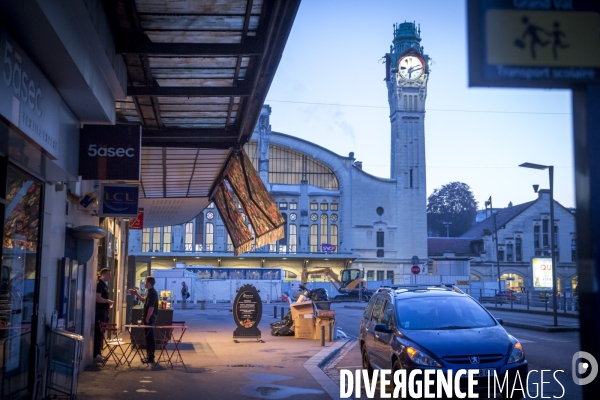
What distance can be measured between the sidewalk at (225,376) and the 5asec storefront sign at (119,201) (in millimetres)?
3126

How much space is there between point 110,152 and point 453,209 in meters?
119

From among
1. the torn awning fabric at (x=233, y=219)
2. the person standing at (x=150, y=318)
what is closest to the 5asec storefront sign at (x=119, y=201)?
the person standing at (x=150, y=318)

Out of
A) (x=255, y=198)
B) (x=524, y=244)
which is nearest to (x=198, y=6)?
(x=255, y=198)

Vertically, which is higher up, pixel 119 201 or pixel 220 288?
pixel 119 201

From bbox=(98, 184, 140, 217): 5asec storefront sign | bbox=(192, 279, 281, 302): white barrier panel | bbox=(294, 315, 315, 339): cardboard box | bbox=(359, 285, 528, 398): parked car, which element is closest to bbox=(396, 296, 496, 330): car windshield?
bbox=(359, 285, 528, 398): parked car

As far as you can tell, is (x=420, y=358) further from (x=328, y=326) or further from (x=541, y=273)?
(x=541, y=273)

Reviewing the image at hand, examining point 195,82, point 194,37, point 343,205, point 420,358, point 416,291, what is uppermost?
point 343,205

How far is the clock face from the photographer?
74625mm

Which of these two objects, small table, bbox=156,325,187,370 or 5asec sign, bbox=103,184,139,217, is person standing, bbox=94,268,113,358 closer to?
small table, bbox=156,325,187,370

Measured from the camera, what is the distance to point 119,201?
549 inches

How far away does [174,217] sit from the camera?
101ft

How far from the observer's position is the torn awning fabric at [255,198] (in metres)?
17.0

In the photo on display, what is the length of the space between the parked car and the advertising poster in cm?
3107

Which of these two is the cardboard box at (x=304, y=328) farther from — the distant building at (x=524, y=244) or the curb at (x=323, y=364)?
the distant building at (x=524, y=244)
